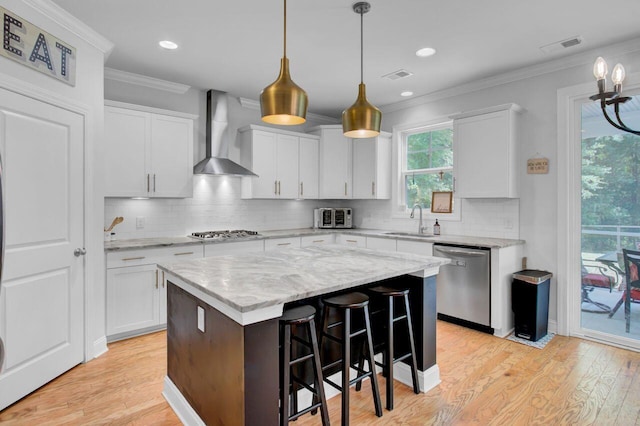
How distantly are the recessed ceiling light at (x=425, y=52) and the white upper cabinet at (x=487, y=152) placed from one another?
884 mm

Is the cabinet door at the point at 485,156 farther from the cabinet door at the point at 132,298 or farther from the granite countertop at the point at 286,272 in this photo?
the cabinet door at the point at 132,298

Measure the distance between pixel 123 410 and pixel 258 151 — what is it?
317 centimetres

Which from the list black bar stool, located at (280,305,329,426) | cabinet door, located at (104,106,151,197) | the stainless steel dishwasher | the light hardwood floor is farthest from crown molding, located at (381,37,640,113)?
black bar stool, located at (280,305,329,426)

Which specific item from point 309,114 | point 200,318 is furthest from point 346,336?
point 309,114

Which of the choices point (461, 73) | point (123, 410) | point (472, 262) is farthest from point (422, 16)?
point (123, 410)

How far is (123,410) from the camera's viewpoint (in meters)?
2.33

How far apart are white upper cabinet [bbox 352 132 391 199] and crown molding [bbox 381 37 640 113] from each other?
621 mm

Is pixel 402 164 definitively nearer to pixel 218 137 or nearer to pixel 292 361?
pixel 218 137

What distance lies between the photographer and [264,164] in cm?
477

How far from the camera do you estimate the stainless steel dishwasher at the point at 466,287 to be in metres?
3.58

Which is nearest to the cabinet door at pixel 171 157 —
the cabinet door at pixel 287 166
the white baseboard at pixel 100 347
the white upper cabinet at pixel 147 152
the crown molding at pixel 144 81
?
the white upper cabinet at pixel 147 152

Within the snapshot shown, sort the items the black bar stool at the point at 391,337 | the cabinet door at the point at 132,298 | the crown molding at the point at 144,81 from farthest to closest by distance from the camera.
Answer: the crown molding at the point at 144,81 → the cabinet door at the point at 132,298 → the black bar stool at the point at 391,337

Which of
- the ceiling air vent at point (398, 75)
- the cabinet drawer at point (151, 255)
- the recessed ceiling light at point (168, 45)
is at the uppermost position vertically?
the ceiling air vent at point (398, 75)

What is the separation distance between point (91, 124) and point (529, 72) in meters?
4.18
